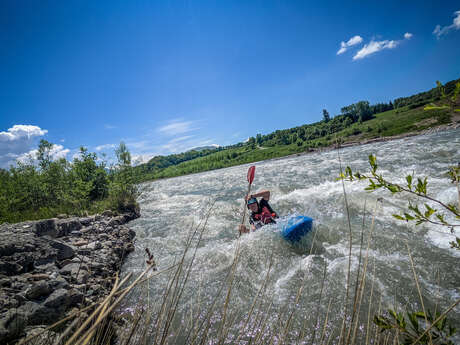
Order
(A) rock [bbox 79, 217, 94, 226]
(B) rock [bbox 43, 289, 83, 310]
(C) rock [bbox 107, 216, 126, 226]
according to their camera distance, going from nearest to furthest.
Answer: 1. (B) rock [bbox 43, 289, 83, 310]
2. (A) rock [bbox 79, 217, 94, 226]
3. (C) rock [bbox 107, 216, 126, 226]

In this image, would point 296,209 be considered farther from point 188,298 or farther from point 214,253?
point 188,298

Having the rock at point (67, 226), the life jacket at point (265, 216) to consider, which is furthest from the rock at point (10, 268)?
the life jacket at point (265, 216)

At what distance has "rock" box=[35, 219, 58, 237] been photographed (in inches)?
240

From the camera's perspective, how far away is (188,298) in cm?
474

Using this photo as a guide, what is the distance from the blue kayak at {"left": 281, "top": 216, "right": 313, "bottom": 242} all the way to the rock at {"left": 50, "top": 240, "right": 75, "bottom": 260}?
18.7 ft

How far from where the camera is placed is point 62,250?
529 centimetres

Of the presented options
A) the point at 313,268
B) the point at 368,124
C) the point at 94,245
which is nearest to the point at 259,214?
the point at 313,268

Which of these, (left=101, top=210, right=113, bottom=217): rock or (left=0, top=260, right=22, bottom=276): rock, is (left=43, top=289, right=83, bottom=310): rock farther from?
(left=101, top=210, right=113, bottom=217): rock

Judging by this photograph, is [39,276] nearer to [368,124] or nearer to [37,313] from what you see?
[37,313]

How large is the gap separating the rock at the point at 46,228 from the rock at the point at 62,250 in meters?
1.22

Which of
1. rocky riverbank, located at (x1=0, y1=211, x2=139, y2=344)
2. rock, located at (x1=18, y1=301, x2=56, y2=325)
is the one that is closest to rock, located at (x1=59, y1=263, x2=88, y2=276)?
rocky riverbank, located at (x1=0, y1=211, x2=139, y2=344)

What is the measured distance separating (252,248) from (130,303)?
3.39m

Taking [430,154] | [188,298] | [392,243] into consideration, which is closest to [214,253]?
[188,298]

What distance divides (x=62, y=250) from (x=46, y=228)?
1752mm
